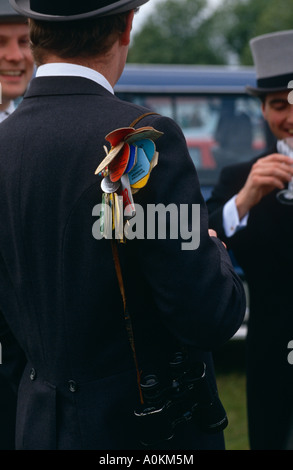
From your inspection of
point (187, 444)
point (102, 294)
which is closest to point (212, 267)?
point (102, 294)

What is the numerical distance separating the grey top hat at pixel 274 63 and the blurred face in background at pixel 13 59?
3.08 feet

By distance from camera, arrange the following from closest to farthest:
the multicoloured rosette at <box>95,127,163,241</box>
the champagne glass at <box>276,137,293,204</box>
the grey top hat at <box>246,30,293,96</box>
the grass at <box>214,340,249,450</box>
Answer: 1. the multicoloured rosette at <box>95,127,163,241</box>
2. the champagne glass at <box>276,137,293,204</box>
3. the grey top hat at <box>246,30,293,96</box>
4. the grass at <box>214,340,249,450</box>

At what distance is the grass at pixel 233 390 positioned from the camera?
13.1 feet

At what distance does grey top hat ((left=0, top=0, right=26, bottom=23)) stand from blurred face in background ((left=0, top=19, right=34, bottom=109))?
0.05ft

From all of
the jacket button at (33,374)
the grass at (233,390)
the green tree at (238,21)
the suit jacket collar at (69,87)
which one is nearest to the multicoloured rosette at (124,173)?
the suit jacket collar at (69,87)

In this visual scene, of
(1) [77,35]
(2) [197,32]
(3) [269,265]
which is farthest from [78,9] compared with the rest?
(2) [197,32]

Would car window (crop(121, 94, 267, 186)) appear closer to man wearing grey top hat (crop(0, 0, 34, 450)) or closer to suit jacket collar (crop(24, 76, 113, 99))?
man wearing grey top hat (crop(0, 0, 34, 450))

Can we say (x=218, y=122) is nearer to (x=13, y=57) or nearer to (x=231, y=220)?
(x=231, y=220)

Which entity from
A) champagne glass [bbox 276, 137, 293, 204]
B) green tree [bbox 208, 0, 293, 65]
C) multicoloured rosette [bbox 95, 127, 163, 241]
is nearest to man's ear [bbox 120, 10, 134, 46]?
multicoloured rosette [bbox 95, 127, 163, 241]

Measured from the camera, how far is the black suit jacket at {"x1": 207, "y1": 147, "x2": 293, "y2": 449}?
2.52 m

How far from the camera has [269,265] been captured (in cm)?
254

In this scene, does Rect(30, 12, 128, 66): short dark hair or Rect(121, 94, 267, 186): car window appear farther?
Rect(121, 94, 267, 186): car window

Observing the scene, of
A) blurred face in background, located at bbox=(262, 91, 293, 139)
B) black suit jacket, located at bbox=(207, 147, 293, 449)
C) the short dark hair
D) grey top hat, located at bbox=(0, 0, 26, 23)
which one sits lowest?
black suit jacket, located at bbox=(207, 147, 293, 449)

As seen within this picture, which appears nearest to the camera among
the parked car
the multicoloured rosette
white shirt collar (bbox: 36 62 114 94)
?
the multicoloured rosette
